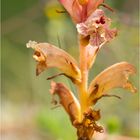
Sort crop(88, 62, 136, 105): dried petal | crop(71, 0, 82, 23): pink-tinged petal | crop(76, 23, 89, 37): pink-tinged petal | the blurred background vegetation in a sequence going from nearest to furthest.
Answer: crop(76, 23, 89, 37): pink-tinged petal, crop(71, 0, 82, 23): pink-tinged petal, crop(88, 62, 136, 105): dried petal, the blurred background vegetation

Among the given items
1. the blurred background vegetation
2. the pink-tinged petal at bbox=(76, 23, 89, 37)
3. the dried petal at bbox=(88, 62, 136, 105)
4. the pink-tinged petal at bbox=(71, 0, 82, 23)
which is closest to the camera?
the pink-tinged petal at bbox=(76, 23, 89, 37)

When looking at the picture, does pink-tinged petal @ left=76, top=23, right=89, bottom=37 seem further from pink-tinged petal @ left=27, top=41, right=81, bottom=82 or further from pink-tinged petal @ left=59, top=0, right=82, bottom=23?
pink-tinged petal @ left=27, top=41, right=81, bottom=82

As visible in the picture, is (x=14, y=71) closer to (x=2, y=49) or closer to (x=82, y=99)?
(x=2, y=49)

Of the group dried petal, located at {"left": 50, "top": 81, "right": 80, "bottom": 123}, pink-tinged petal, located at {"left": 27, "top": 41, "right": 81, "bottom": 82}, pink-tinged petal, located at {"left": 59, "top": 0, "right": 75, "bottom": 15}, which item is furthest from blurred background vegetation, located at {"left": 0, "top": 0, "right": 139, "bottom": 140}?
pink-tinged petal, located at {"left": 59, "top": 0, "right": 75, "bottom": 15}

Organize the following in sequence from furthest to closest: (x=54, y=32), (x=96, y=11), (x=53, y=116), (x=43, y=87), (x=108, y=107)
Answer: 1. (x=43, y=87)
2. (x=54, y=32)
3. (x=108, y=107)
4. (x=53, y=116)
5. (x=96, y=11)

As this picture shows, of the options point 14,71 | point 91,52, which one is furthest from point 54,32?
point 91,52

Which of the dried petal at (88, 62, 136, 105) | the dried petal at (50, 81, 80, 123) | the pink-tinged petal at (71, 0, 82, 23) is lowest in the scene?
the dried petal at (50, 81, 80, 123)

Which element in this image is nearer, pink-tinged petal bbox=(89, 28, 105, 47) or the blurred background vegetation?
pink-tinged petal bbox=(89, 28, 105, 47)
